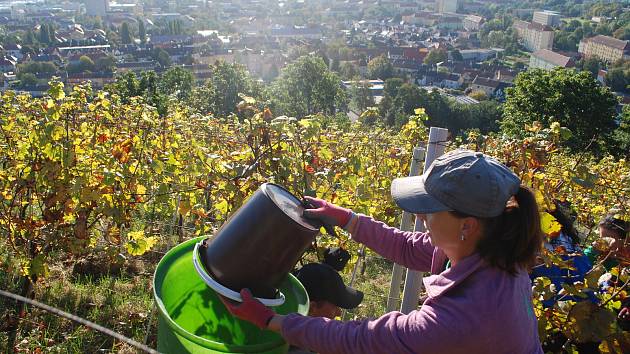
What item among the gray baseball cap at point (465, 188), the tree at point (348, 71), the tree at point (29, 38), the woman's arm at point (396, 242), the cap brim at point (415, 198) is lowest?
the tree at point (348, 71)

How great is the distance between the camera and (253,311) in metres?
1.40

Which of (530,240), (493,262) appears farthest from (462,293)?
(530,240)

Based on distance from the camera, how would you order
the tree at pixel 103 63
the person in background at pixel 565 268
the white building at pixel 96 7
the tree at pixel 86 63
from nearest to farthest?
the person in background at pixel 565 268
the tree at pixel 86 63
the tree at pixel 103 63
the white building at pixel 96 7

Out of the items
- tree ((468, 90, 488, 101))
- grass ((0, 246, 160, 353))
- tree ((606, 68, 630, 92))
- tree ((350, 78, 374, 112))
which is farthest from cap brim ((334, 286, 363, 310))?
tree ((606, 68, 630, 92))

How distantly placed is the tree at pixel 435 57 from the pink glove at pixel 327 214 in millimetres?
73580

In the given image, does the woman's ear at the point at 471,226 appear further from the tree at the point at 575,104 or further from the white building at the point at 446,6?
the white building at the point at 446,6

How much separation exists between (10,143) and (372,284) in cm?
290

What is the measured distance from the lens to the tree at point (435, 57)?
7206cm

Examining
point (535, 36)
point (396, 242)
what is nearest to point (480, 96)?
point (535, 36)

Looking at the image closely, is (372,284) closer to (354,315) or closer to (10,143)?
(354,315)

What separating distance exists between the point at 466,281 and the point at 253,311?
57 centimetres

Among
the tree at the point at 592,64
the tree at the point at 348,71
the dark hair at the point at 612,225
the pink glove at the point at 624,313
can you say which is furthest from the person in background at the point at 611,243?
the tree at the point at 592,64

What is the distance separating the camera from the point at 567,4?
129 meters

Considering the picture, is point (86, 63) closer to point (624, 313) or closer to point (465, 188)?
point (624, 313)
